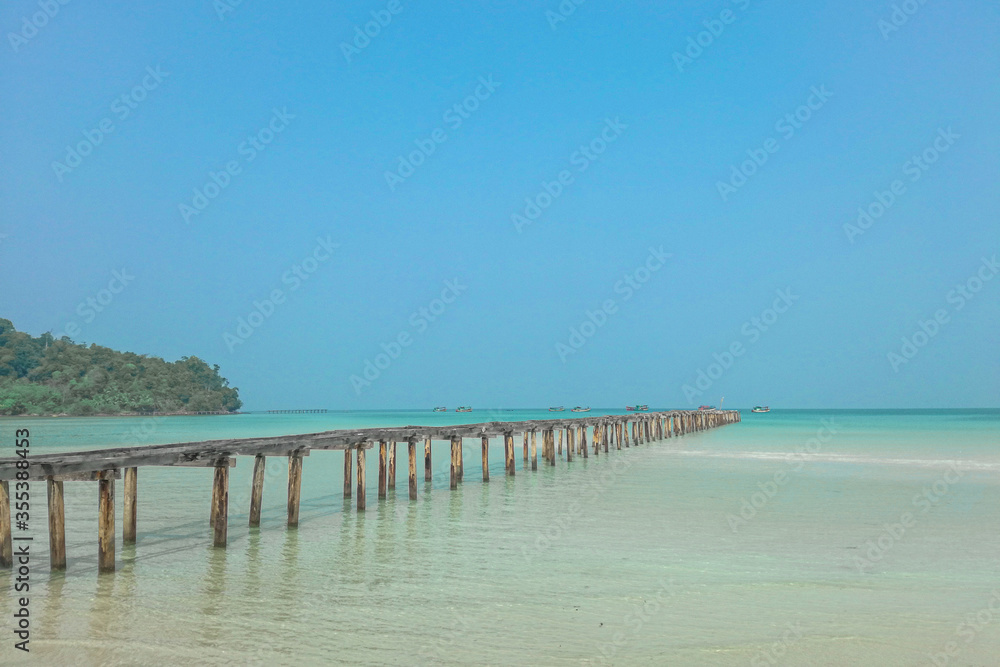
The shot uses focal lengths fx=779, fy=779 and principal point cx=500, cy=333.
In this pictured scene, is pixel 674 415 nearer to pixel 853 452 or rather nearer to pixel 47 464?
pixel 853 452

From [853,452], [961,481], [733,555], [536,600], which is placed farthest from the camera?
[853,452]

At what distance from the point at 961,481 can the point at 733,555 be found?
13324 mm

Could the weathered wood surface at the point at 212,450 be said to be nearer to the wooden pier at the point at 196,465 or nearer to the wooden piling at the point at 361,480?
the wooden pier at the point at 196,465

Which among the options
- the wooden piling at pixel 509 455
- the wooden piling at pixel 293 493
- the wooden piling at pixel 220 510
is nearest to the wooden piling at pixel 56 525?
the wooden piling at pixel 220 510

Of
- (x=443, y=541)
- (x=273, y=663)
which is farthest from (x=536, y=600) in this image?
(x=443, y=541)

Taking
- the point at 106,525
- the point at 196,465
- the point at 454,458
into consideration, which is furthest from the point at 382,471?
the point at 106,525

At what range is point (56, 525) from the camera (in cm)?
845

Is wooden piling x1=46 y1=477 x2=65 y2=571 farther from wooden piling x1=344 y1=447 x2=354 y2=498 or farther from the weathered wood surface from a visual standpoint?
wooden piling x1=344 y1=447 x2=354 y2=498

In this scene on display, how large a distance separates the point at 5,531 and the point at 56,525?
75 centimetres

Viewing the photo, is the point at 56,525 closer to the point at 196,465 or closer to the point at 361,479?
the point at 196,465

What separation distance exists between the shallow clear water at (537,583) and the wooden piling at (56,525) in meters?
0.27

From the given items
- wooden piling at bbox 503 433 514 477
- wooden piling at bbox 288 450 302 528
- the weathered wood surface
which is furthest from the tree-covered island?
wooden piling at bbox 288 450 302 528

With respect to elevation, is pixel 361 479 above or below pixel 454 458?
below

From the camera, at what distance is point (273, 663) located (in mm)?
5672
